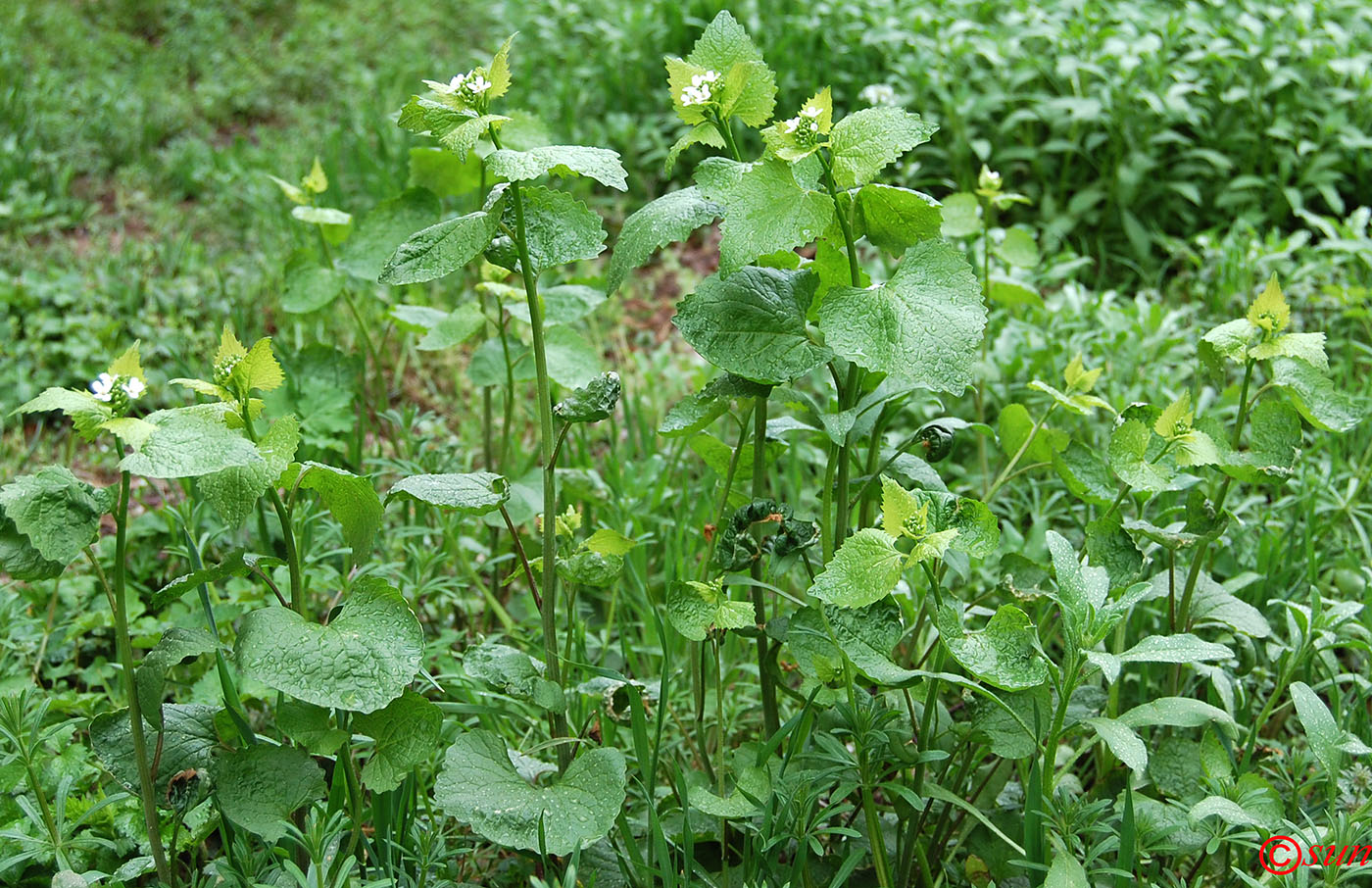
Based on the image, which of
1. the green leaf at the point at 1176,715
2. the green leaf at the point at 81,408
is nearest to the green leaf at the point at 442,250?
the green leaf at the point at 81,408

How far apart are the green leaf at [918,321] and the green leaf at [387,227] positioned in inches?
43.7

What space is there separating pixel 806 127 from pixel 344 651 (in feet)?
2.69

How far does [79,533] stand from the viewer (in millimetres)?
1273

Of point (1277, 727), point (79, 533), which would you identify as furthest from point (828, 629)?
point (1277, 727)

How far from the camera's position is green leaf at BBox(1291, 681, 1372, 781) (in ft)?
4.73

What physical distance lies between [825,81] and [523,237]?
9.76 feet

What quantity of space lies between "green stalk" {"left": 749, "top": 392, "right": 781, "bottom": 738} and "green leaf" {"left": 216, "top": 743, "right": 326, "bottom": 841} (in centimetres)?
61

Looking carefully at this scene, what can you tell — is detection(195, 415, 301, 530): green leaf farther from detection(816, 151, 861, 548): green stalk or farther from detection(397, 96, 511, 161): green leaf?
detection(816, 151, 861, 548): green stalk

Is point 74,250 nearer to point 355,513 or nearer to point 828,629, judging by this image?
point 355,513

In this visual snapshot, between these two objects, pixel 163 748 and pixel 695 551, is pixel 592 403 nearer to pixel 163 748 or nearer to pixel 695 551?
pixel 163 748

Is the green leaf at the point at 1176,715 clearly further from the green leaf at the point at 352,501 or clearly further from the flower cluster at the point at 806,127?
the green leaf at the point at 352,501

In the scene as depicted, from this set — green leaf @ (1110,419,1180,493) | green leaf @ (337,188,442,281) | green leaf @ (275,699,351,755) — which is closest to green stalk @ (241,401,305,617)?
green leaf @ (275,699,351,755)

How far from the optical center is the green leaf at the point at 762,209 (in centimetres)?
133

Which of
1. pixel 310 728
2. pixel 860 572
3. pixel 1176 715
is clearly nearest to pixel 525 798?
pixel 310 728
